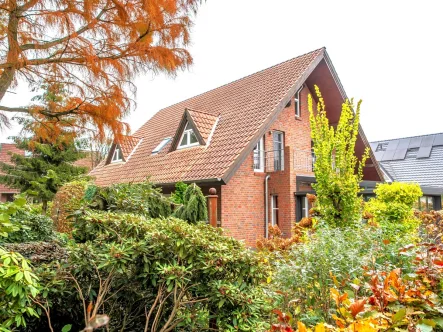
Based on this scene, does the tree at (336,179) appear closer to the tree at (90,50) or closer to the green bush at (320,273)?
the green bush at (320,273)

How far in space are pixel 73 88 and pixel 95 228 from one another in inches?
99.1

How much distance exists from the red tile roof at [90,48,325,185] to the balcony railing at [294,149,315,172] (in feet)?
6.84

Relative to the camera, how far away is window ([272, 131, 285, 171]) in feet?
43.2

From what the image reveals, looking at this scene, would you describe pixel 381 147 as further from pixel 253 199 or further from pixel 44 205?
pixel 44 205

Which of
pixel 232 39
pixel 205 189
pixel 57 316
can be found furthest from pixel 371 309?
pixel 205 189

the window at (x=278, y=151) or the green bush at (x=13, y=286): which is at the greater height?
the window at (x=278, y=151)

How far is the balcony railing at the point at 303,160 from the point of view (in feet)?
41.7

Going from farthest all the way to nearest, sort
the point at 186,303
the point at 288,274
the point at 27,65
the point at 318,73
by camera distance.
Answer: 1. the point at 318,73
2. the point at 27,65
3. the point at 288,274
4. the point at 186,303

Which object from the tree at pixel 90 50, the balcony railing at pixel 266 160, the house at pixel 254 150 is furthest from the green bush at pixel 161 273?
the balcony railing at pixel 266 160

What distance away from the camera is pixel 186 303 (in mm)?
3119

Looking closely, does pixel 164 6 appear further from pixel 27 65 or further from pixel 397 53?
pixel 397 53

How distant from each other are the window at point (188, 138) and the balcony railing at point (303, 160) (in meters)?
3.81

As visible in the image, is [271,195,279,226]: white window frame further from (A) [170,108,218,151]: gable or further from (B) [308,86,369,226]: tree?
(B) [308,86,369,226]: tree

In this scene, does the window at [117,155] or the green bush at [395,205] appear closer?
the green bush at [395,205]
